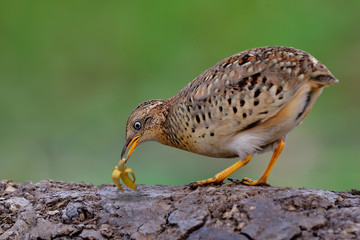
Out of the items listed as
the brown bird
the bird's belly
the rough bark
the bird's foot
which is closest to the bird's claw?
the rough bark

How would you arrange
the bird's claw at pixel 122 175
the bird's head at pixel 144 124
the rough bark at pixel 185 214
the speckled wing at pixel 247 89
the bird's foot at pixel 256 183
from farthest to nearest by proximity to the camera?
the bird's head at pixel 144 124 < the bird's foot at pixel 256 183 < the bird's claw at pixel 122 175 < the speckled wing at pixel 247 89 < the rough bark at pixel 185 214

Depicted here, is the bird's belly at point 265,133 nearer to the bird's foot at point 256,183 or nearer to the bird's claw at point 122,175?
the bird's foot at point 256,183

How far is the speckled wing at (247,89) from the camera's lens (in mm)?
4066

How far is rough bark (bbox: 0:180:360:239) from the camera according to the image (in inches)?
140

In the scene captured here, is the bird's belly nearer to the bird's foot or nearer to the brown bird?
the brown bird

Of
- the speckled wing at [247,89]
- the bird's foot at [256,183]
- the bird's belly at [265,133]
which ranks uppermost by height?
the speckled wing at [247,89]

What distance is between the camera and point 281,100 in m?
4.05

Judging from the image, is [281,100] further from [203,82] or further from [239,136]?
[203,82]

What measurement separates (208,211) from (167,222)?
0.31m

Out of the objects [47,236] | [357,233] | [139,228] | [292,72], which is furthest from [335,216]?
[47,236]

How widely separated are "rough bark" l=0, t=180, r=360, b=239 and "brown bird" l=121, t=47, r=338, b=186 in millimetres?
383

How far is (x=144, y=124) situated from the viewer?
4953mm

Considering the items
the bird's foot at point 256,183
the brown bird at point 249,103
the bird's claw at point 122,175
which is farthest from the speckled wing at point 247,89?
the bird's claw at point 122,175

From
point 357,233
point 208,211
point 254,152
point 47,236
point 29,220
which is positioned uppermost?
point 29,220
